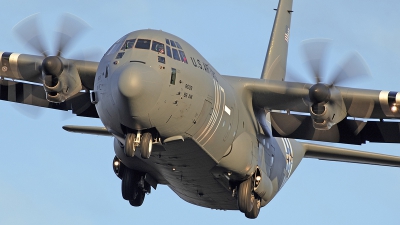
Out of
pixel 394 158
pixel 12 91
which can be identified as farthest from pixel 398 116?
pixel 12 91

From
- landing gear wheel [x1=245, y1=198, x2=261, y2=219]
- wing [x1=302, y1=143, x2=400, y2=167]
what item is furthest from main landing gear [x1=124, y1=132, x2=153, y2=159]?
wing [x1=302, y1=143, x2=400, y2=167]

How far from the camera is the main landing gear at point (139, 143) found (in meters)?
17.5

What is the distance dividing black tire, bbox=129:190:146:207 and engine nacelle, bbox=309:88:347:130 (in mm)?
4882

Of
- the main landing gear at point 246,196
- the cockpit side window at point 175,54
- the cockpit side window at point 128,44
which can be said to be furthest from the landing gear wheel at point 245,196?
the cockpit side window at point 128,44

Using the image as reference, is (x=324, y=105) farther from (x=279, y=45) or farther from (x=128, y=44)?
(x=279, y=45)

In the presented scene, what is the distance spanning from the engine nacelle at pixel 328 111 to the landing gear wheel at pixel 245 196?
2193 millimetres

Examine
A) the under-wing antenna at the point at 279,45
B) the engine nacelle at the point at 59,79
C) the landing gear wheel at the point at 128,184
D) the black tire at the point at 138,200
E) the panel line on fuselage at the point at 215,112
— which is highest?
the under-wing antenna at the point at 279,45

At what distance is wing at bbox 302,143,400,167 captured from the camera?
22781 mm

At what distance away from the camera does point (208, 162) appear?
19172 millimetres

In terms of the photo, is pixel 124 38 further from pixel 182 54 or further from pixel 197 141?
pixel 197 141

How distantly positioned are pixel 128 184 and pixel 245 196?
2.99 meters

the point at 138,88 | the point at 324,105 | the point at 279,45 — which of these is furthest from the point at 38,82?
the point at 279,45

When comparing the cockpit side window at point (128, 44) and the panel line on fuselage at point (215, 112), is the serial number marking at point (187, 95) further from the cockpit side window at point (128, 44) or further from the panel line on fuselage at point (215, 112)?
the cockpit side window at point (128, 44)

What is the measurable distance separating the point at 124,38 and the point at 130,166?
3959 mm
